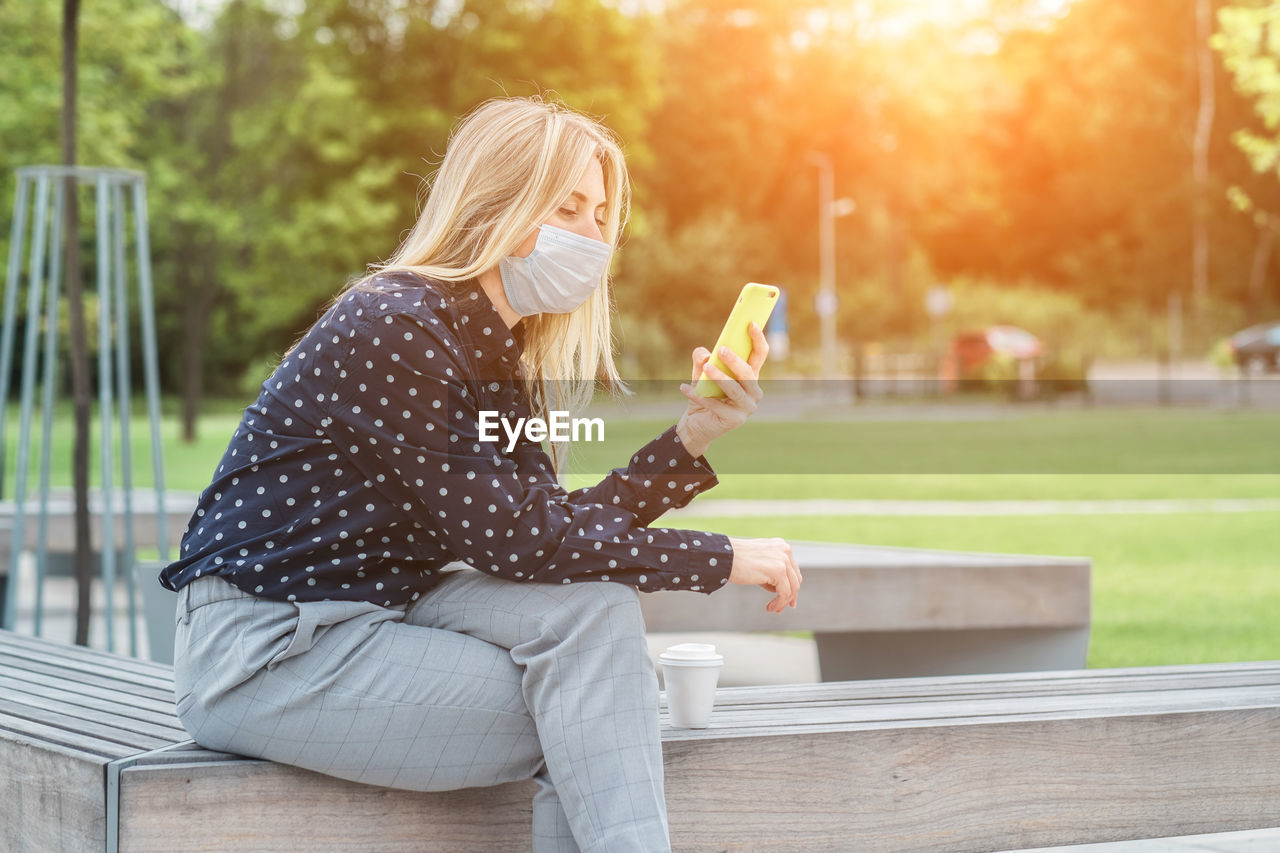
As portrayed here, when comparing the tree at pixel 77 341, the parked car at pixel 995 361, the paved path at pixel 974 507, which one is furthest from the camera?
the parked car at pixel 995 361

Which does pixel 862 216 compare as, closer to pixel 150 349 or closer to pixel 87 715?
pixel 150 349

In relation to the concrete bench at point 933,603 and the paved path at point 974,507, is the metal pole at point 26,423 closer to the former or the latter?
the concrete bench at point 933,603

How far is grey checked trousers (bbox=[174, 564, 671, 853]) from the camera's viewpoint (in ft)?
7.16

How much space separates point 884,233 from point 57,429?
1253 inches

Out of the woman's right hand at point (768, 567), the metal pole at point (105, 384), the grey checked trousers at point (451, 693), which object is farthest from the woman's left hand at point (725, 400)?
the metal pole at point (105, 384)

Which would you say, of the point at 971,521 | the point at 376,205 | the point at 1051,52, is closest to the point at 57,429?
the point at 376,205

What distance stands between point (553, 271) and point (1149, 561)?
6632 mm

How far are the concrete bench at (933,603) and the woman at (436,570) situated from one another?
7.24 ft

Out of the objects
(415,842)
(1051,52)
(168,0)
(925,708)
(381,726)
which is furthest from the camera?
(1051,52)

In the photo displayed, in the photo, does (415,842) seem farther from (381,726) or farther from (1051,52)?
(1051,52)

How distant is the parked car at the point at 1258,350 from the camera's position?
3059 cm

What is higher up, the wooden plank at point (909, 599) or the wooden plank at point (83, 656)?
the wooden plank at point (83, 656)

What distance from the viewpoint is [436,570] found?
8.00 feet

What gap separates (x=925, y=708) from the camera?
2.82 m
